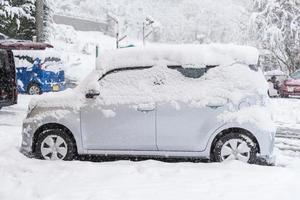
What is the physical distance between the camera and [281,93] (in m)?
21.7

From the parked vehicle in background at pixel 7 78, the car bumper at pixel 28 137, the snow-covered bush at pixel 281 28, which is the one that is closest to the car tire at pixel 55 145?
the car bumper at pixel 28 137

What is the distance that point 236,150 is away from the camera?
7.99m

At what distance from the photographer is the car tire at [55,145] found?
333 inches

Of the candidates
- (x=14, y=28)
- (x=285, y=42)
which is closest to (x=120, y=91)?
(x=14, y=28)

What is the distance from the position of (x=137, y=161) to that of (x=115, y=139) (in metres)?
0.50

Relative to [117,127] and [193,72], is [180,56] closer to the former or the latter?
[193,72]

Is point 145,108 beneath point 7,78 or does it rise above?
beneath

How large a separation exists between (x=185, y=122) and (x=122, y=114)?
1019mm

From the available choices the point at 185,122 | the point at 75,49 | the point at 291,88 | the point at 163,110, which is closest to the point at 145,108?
the point at 163,110

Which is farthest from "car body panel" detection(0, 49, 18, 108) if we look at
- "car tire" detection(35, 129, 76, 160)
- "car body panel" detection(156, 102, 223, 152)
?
"car body panel" detection(156, 102, 223, 152)

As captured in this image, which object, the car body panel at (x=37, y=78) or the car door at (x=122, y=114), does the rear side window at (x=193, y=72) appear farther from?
the car body panel at (x=37, y=78)

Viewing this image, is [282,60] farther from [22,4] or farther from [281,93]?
[22,4]

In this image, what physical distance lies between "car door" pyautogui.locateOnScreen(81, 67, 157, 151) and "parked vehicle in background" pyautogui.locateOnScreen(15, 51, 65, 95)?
12.4 metres

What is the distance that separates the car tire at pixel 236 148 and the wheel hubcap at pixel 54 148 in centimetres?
246
